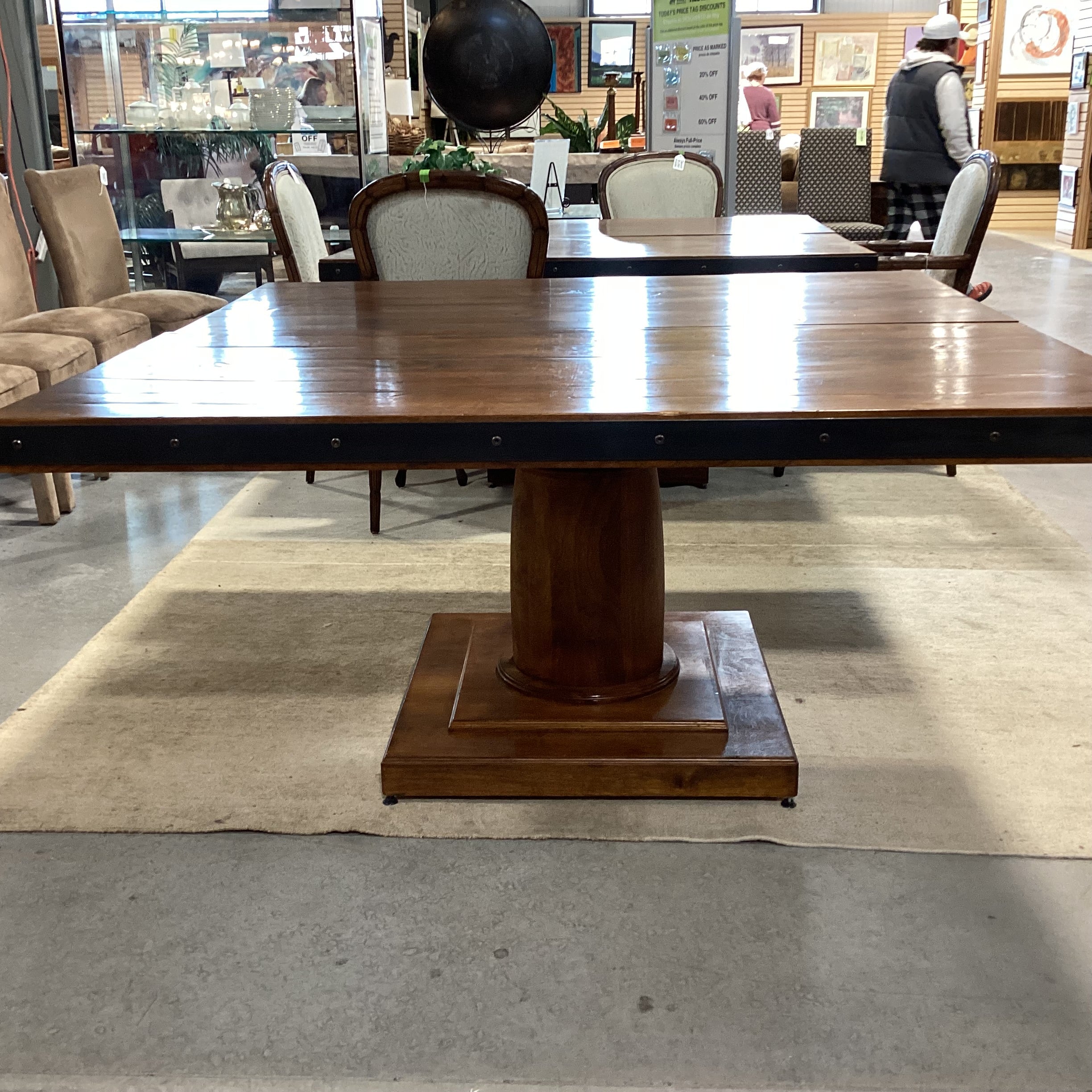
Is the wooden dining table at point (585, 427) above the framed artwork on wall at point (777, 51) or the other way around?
the other way around

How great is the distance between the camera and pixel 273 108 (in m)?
Result: 4.80

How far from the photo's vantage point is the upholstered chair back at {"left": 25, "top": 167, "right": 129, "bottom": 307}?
419 cm

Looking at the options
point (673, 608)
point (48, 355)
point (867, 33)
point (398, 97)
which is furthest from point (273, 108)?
point (867, 33)

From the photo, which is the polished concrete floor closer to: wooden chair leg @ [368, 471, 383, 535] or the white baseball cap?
wooden chair leg @ [368, 471, 383, 535]

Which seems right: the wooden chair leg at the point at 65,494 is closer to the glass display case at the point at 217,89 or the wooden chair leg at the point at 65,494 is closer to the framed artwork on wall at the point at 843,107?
the glass display case at the point at 217,89

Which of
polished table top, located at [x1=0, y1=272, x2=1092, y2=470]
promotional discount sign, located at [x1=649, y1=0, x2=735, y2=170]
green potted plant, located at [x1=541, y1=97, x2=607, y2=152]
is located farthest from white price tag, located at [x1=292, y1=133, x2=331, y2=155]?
polished table top, located at [x1=0, y1=272, x2=1092, y2=470]

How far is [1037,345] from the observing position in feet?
5.97

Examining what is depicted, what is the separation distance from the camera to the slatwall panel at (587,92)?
1455cm

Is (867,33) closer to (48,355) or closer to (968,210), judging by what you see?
(968,210)

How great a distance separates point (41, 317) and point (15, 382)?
0.82 meters

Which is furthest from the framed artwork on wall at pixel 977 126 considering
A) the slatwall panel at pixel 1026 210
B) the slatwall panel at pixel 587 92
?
the slatwall panel at pixel 587 92

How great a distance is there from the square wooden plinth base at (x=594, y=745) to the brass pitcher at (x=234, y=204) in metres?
3.33

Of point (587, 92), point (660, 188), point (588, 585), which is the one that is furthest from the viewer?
point (587, 92)

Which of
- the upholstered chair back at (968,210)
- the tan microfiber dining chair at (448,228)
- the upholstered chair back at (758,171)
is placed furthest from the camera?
the upholstered chair back at (758,171)
